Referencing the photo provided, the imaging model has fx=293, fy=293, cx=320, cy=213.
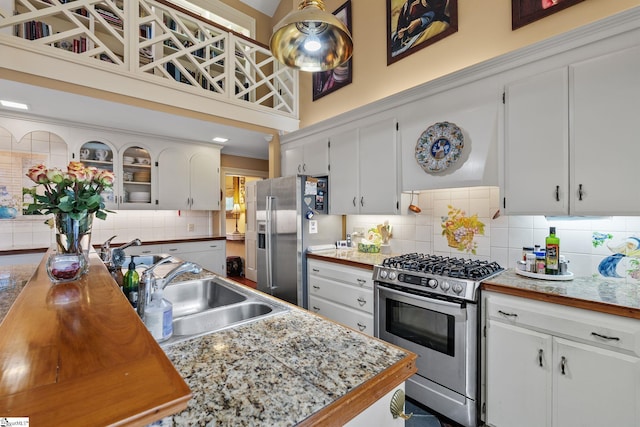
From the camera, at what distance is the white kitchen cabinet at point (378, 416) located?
0.77m

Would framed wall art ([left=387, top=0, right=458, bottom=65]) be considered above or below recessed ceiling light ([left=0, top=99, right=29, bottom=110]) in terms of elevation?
above

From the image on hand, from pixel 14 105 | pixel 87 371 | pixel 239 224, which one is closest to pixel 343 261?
pixel 87 371

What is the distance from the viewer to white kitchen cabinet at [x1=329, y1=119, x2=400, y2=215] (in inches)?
109

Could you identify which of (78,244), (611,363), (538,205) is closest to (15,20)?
(78,244)

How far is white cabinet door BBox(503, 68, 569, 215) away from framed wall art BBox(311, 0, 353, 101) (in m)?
2.07

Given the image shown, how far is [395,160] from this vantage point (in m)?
2.73

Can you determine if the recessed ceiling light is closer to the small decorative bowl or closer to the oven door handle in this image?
the small decorative bowl

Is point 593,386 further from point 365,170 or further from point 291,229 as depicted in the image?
point 291,229

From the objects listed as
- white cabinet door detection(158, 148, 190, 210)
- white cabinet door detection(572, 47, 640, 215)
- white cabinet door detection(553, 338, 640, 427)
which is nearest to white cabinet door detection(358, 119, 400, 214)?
white cabinet door detection(572, 47, 640, 215)

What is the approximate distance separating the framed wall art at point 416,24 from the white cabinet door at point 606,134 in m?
1.29

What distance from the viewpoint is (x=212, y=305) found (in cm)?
186

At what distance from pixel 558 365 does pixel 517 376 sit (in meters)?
0.22

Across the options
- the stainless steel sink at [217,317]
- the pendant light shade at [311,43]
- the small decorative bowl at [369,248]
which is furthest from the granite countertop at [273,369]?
the small decorative bowl at [369,248]

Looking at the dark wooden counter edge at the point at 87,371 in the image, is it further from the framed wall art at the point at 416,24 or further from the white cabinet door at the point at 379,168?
the framed wall art at the point at 416,24
